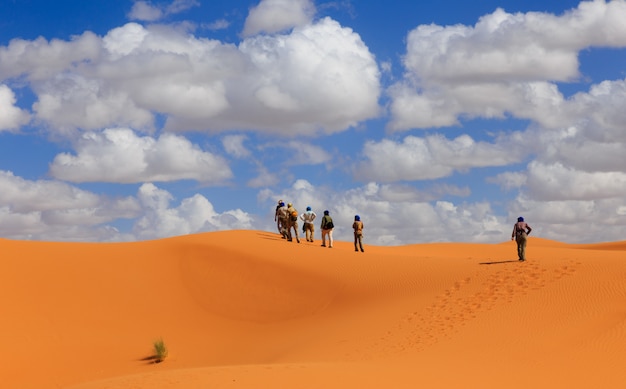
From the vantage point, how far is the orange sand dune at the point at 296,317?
47.3 ft

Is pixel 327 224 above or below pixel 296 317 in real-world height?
above

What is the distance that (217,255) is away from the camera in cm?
2777

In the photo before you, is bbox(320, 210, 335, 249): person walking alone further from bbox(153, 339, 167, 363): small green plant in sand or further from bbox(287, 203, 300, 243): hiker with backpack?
bbox(153, 339, 167, 363): small green plant in sand

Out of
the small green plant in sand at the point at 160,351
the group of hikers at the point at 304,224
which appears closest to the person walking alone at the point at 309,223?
the group of hikers at the point at 304,224

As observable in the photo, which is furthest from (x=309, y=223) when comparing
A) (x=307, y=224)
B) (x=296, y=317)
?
(x=296, y=317)

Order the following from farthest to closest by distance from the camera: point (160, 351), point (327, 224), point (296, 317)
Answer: point (327, 224) < point (296, 317) < point (160, 351)

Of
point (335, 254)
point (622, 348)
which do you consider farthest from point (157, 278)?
point (622, 348)

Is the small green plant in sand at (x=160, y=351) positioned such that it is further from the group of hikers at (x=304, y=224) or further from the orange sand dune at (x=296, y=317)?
the group of hikers at (x=304, y=224)

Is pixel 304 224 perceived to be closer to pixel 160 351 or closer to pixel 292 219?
pixel 292 219

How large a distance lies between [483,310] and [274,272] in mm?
8882

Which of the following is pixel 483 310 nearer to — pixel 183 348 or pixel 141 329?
pixel 183 348

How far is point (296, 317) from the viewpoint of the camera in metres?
23.1

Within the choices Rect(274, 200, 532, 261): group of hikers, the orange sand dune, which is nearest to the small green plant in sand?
the orange sand dune

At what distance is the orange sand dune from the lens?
47.3 ft
